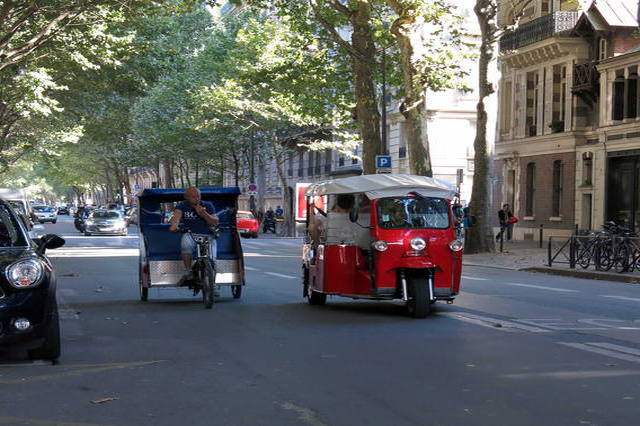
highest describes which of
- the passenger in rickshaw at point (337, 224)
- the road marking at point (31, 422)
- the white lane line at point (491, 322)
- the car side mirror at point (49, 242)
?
the passenger in rickshaw at point (337, 224)

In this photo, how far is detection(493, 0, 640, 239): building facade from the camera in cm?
3728

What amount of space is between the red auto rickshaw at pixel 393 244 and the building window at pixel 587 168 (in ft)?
89.1

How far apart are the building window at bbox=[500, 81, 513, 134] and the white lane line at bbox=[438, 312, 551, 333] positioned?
34515 mm

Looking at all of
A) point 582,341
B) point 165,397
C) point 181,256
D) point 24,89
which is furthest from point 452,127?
point 165,397

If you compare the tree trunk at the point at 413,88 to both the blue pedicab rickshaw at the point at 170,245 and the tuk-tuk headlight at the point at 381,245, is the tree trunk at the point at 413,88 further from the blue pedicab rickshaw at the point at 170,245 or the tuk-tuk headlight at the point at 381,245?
the tuk-tuk headlight at the point at 381,245

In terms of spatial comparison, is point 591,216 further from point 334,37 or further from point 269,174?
point 269,174

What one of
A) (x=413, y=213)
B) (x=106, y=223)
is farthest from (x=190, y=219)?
(x=106, y=223)

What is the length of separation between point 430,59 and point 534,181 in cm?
1489

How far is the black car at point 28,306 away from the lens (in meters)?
7.82

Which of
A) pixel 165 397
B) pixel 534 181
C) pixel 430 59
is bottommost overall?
pixel 165 397

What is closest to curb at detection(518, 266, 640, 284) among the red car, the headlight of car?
the headlight of car

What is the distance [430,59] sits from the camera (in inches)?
1178

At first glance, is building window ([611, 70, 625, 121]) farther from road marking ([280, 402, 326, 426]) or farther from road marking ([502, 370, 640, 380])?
road marking ([280, 402, 326, 426])

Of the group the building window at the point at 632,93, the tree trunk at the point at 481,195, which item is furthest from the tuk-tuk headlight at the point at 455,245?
the building window at the point at 632,93
